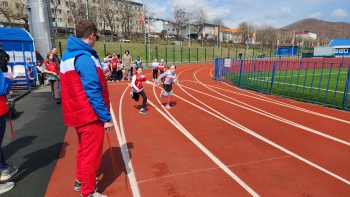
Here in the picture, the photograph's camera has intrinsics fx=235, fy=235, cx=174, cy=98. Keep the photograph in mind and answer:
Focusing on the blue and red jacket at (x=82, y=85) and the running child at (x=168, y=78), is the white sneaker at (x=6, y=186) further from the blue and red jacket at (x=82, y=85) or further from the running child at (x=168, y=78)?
the running child at (x=168, y=78)

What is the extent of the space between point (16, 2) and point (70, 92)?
199 feet

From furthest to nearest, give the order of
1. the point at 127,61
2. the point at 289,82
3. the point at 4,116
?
the point at 127,61, the point at 289,82, the point at 4,116

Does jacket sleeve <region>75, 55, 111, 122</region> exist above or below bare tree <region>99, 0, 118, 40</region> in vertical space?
below

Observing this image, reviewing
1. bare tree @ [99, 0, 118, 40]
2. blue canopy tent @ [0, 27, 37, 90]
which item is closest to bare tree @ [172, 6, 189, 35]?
bare tree @ [99, 0, 118, 40]

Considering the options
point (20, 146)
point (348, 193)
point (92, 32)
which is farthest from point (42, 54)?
point (348, 193)

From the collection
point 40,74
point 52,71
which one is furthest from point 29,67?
point 52,71

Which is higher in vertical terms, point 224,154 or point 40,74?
point 40,74

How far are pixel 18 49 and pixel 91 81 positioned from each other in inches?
546

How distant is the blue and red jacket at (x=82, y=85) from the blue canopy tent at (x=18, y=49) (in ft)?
37.0

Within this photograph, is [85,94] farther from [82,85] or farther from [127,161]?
[127,161]

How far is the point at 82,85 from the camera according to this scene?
110 inches

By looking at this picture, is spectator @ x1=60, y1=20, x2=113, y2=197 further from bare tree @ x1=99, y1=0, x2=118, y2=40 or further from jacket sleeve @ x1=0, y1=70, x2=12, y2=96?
bare tree @ x1=99, y1=0, x2=118, y2=40

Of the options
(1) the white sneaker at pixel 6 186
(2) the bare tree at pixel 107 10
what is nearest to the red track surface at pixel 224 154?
(1) the white sneaker at pixel 6 186

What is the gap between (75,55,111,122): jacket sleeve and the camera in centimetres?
273
